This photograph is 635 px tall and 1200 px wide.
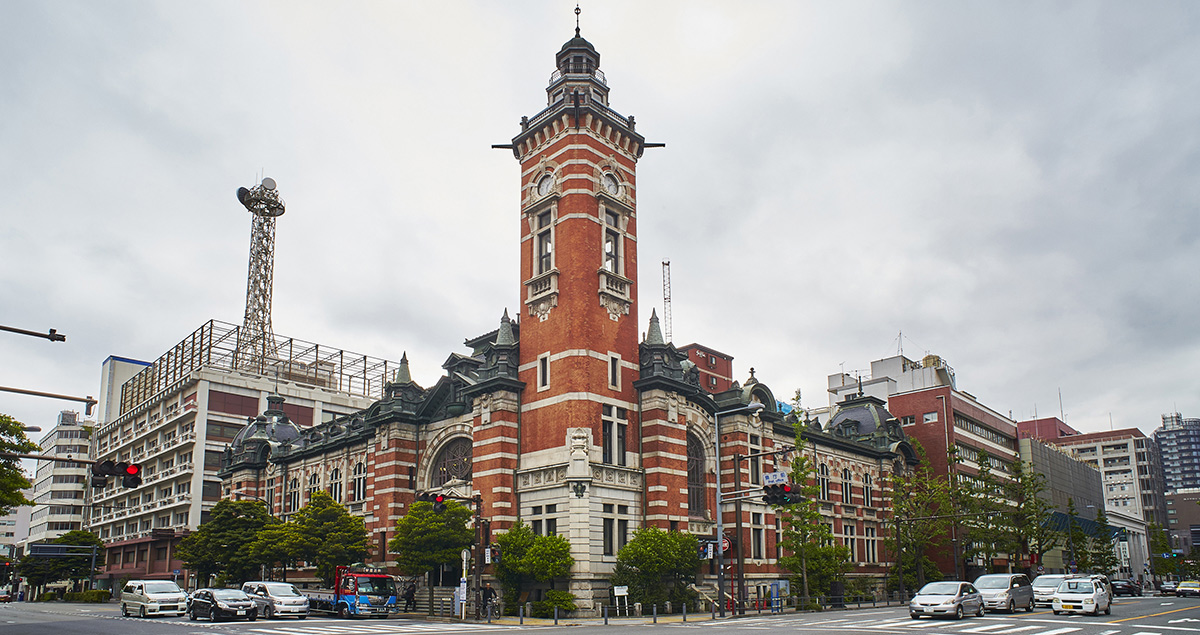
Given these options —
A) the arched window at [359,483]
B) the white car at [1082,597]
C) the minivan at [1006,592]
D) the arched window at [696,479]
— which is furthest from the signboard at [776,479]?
the arched window at [359,483]

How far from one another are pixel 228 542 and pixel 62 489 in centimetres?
8071

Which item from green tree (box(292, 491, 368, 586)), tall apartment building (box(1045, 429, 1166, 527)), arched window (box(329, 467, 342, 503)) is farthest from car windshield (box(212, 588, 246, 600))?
tall apartment building (box(1045, 429, 1166, 527))

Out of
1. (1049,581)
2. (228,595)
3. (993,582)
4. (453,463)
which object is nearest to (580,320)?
(453,463)

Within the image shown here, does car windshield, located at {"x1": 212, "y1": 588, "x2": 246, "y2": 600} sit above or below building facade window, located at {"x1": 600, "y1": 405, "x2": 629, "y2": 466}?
below

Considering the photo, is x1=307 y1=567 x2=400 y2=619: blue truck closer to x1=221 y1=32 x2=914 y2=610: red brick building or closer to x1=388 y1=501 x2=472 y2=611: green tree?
x1=388 y1=501 x2=472 y2=611: green tree

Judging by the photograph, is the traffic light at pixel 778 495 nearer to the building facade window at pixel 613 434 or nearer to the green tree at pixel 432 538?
the building facade window at pixel 613 434

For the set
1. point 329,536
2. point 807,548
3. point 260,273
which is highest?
point 260,273

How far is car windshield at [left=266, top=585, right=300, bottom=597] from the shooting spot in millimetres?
38938

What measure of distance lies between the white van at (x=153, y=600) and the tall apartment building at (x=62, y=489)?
77297 millimetres

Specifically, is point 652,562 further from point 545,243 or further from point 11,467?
point 11,467

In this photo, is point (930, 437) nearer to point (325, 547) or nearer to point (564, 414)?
point (564, 414)

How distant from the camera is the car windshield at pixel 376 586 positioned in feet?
135

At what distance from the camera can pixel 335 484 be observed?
58844mm

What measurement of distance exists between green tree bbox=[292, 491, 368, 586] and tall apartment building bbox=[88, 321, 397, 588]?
1220 inches
